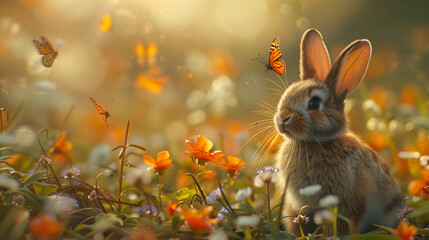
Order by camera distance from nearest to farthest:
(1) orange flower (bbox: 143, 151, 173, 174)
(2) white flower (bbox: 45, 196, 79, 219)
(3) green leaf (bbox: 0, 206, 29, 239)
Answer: (3) green leaf (bbox: 0, 206, 29, 239)
(2) white flower (bbox: 45, 196, 79, 219)
(1) orange flower (bbox: 143, 151, 173, 174)

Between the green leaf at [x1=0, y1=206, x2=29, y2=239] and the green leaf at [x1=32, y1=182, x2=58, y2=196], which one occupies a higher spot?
the green leaf at [x1=32, y1=182, x2=58, y2=196]

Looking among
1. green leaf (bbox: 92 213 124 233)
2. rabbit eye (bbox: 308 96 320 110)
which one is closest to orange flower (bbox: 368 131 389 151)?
rabbit eye (bbox: 308 96 320 110)

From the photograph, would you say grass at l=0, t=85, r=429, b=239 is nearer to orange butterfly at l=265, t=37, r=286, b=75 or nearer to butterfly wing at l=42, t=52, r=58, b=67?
butterfly wing at l=42, t=52, r=58, b=67

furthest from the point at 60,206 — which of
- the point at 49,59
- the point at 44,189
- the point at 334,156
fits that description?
the point at 334,156

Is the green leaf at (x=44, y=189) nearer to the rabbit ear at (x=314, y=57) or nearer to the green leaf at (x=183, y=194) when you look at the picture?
the green leaf at (x=183, y=194)

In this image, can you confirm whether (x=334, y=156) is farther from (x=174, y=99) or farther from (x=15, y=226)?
(x=174, y=99)

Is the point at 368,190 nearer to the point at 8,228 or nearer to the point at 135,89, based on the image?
the point at 8,228

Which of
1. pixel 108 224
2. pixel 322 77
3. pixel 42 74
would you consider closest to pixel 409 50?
pixel 322 77
